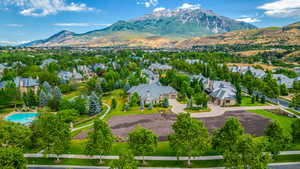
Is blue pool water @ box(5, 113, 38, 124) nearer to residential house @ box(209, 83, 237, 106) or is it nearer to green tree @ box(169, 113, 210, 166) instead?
green tree @ box(169, 113, 210, 166)

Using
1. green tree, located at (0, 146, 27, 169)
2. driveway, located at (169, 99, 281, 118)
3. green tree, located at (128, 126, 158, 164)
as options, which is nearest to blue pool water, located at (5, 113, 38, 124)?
green tree, located at (0, 146, 27, 169)

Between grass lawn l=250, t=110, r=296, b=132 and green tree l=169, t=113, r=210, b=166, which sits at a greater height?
green tree l=169, t=113, r=210, b=166

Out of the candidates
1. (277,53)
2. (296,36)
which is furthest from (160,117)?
(296,36)

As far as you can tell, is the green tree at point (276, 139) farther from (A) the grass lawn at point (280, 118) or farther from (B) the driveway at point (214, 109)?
(B) the driveway at point (214, 109)

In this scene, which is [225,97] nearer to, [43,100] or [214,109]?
[214,109]

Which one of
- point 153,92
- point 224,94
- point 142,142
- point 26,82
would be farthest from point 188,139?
point 26,82

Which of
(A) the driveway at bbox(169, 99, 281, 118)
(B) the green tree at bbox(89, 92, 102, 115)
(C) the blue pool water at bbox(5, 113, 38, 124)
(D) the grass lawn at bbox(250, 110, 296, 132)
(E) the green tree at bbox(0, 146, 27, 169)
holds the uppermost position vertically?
(E) the green tree at bbox(0, 146, 27, 169)

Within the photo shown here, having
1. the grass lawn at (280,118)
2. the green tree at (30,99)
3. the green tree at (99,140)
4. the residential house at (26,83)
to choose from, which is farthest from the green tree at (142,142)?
the residential house at (26,83)
